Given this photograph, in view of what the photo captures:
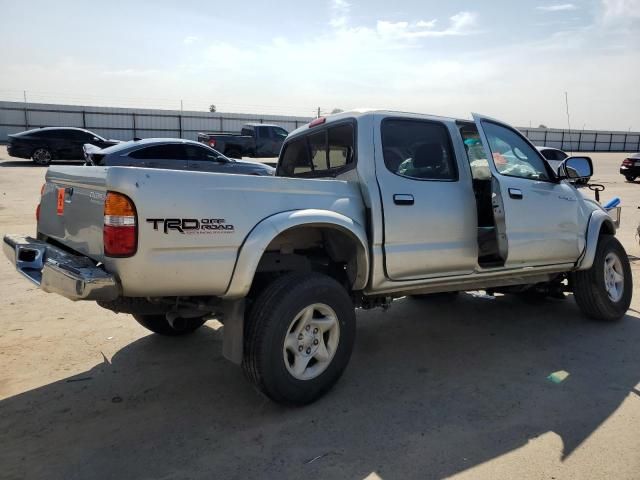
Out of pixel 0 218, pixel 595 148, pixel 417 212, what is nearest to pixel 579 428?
pixel 417 212

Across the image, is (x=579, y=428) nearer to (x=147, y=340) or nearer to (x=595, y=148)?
(x=147, y=340)

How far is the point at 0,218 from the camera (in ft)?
32.5

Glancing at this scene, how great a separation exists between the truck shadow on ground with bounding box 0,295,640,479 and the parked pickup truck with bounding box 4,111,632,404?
0.32 metres

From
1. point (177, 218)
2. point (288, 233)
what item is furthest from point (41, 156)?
point (177, 218)

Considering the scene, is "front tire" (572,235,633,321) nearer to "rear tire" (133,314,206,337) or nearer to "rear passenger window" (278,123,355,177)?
"rear passenger window" (278,123,355,177)

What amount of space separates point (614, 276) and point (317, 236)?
3420 millimetres

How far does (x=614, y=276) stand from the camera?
5.45 meters

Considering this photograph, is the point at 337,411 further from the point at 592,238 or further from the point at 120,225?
the point at 592,238

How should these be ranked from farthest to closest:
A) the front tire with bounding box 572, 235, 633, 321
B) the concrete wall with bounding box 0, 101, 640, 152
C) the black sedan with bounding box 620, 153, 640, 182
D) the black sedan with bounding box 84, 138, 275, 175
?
the concrete wall with bounding box 0, 101, 640, 152, the black sedan with bounding box 620, 153, 640, 182, the black sedan with bounding box 84, 138, 275, 175, the front tire with bounding box 572, 235, 633, 321

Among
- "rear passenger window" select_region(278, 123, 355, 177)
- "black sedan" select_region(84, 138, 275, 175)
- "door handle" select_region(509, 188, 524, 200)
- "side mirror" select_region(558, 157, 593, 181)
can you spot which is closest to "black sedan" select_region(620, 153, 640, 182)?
"black sedan" select_region(84, 138, 275, 175)

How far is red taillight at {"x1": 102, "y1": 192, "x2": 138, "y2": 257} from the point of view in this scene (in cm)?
285

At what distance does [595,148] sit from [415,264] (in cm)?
6018

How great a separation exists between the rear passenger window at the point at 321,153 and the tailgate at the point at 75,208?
70.7 inches

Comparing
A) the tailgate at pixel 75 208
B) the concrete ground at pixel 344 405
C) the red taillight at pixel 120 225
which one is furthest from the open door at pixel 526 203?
the tailgate at pixel 75 208
